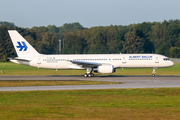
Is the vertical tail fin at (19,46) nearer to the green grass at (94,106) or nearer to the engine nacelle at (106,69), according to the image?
the engine nacelle at (106,69)

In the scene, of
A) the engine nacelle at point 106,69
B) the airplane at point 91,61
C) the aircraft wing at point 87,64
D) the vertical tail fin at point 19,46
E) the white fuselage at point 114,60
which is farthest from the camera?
the vertical tail fin at point 19,46

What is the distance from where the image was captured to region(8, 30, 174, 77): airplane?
4391cm

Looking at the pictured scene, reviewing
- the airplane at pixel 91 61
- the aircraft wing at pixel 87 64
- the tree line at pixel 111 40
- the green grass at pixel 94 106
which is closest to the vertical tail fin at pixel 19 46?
the airplane at pixel 91 61

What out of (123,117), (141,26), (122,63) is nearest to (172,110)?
(123,117)

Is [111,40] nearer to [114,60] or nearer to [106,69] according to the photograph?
[114,60]

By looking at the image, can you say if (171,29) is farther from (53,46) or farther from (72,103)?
(72,103)

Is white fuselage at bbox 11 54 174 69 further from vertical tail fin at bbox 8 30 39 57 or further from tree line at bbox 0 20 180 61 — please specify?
tree line at bbox 0 20 180 61

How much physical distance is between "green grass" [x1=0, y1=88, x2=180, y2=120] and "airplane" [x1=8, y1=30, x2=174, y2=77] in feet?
64.6

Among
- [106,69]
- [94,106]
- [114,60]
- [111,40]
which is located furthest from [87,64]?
[111,40]

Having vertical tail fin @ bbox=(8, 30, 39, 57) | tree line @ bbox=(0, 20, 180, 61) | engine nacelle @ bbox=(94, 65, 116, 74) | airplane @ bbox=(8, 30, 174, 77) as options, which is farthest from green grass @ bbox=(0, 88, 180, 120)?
tree line @ bbox=(0, 20, 180, 61)

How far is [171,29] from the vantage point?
401 feet

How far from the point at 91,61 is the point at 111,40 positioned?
82.4 meters

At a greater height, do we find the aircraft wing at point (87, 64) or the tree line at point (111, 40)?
the tree line at point (111, 40)

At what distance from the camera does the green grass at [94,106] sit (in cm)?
1506
